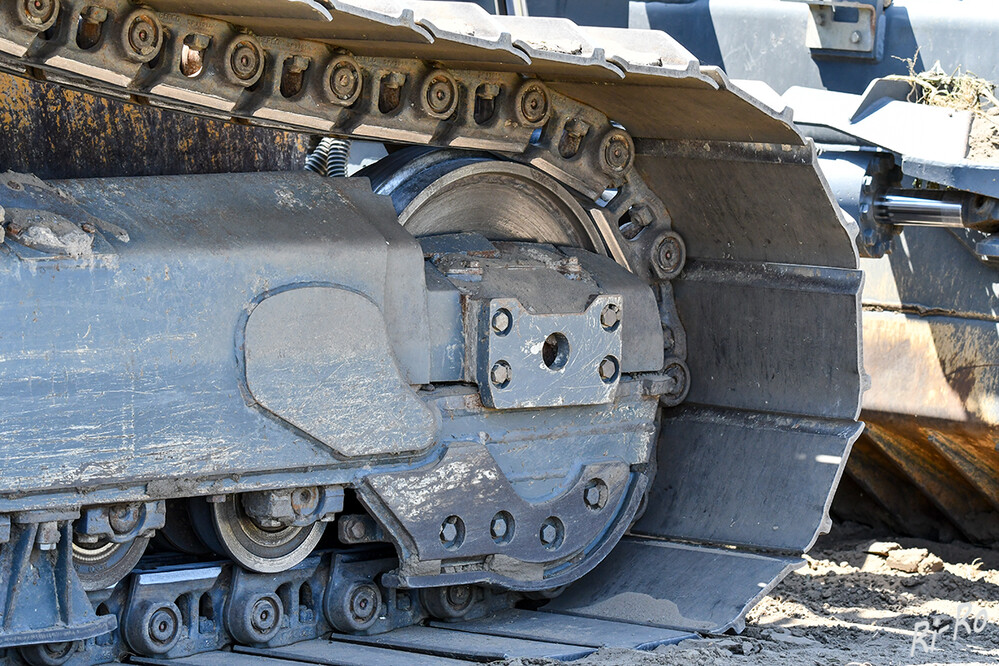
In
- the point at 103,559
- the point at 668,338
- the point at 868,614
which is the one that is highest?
the point at 668,338

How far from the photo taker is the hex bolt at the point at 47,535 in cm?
337

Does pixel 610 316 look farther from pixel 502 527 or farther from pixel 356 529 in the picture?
pixel 356 529

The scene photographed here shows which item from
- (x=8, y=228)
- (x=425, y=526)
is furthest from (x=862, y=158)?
(x=8, y=228)

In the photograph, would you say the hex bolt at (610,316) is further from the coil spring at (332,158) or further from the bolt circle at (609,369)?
the coil spring at (332,158)

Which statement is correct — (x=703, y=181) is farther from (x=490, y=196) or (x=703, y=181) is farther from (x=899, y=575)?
(x=899, y=575)

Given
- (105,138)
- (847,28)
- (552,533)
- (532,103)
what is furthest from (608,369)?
(847,28)

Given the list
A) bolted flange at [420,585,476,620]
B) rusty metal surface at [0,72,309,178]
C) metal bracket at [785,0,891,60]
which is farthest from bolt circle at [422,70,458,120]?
metal bracket at [785,0,891,60]

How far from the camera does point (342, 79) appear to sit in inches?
146

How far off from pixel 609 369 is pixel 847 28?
203cm

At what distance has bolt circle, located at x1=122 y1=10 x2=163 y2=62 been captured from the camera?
3.29m

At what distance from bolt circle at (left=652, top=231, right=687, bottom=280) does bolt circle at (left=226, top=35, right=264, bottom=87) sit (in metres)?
1.48

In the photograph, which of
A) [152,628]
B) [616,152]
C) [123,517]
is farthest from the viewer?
[616,152]

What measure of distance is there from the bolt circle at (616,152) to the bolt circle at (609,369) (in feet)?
1.89

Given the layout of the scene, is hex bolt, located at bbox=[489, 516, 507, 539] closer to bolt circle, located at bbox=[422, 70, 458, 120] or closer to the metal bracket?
bolt circle, located at bbox=[422, 70, 458, 120]
